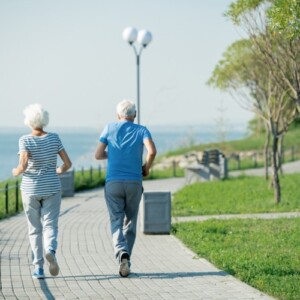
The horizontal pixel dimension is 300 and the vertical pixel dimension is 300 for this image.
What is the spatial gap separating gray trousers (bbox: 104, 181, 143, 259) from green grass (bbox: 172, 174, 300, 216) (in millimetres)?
8556

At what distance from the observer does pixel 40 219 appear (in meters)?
9.52

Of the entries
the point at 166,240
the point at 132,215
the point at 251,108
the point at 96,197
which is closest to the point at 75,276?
the point at 132,215

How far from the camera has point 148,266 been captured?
10.5 metres

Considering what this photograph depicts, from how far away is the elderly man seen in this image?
958cm

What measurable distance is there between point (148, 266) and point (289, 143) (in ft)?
140

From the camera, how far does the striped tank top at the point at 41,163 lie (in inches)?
362

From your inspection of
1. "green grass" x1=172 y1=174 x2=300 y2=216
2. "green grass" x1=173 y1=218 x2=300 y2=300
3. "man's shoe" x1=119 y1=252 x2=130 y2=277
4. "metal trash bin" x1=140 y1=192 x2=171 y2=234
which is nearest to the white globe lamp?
"green grass" x1=172 y1=174 x2=300 y2=216

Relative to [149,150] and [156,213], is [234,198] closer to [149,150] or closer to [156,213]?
[156,213]

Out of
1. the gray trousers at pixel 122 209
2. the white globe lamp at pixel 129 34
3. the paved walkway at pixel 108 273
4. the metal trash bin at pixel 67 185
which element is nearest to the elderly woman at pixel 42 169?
the paved walkway at pixel 108 273

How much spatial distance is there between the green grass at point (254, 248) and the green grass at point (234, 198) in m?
2.96

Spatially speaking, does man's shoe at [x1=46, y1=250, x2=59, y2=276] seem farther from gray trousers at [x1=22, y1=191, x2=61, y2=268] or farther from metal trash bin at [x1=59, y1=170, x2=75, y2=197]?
metal trash bin at [x1=59, y1=170, x2=75, y2=197]

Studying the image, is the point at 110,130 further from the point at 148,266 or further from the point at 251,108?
the point at 251,108

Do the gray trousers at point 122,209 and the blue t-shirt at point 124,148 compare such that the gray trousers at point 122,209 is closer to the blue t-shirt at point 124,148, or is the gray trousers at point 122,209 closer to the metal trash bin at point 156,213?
the blue t-shirt at point 124,148

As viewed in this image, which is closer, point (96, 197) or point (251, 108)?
point (96, 197)
